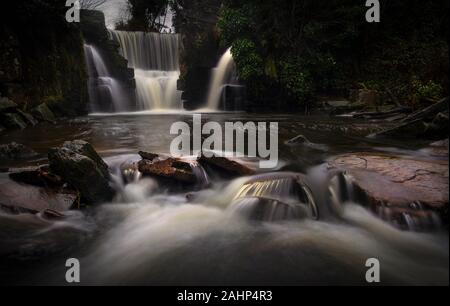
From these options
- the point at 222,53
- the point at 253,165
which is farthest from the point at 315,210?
the point at 222,53

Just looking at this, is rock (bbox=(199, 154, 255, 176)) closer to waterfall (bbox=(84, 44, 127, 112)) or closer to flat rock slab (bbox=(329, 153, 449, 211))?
flat rock slab (bbox=(329, 153, 449, 211))

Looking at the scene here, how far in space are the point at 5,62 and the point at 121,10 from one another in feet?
77.3

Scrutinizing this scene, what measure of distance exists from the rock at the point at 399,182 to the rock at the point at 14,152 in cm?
557

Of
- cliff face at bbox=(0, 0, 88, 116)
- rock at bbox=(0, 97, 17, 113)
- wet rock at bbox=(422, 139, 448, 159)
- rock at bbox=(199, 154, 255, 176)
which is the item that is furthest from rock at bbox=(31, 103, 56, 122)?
wet rock at bbox=(422, 139, 448, 159)

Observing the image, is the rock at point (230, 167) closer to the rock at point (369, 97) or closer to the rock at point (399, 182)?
the rock at point (399, 182)

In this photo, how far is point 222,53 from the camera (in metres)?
20.0

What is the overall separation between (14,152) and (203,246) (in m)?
4.41

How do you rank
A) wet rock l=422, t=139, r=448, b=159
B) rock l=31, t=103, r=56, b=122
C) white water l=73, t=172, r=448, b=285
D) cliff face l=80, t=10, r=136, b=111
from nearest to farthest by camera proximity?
white water l=73, t=172, r=448, b=285 < wet rock l=422, t=139, r=448, b=159 < rock l=31, t=103, r=56, b=122 < cliff face l=80, t=10, r=136, b=111

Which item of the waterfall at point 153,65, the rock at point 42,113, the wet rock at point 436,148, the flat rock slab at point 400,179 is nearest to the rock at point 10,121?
the rock at point 42,113

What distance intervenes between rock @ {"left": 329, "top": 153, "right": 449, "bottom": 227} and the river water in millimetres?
247

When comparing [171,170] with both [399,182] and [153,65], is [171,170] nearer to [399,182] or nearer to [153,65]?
[399,182]

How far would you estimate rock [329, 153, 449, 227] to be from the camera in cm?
314

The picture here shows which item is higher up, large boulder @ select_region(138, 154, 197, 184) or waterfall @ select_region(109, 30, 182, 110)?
waterfall @ select_region(109, 30, 182, 110)
